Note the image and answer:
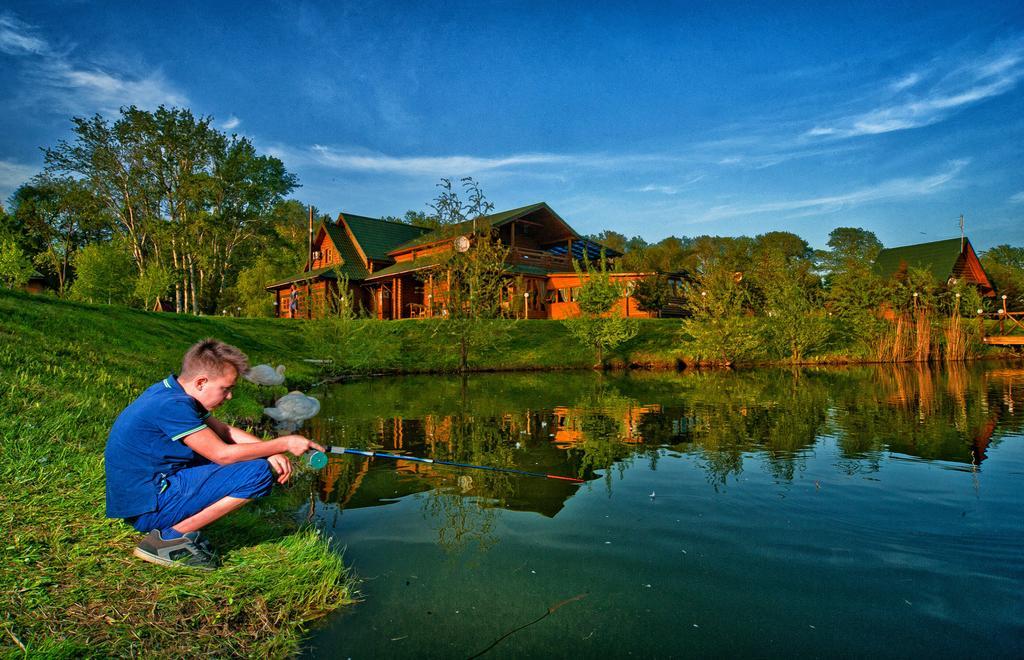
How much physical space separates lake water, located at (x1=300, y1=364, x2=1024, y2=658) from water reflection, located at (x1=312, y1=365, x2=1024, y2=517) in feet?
0.18

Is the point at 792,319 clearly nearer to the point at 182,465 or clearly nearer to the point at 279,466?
the point at 279,466

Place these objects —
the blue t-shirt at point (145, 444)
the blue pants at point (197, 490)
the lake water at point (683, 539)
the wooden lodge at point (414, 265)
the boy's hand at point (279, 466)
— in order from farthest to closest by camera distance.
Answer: the wooden lodge at point (414, 265) → the boy's hand at point (279, 466) → the blue pants at point (197, 490) → the blue t-shirt at point (145, 444) → the lake water at point (683, 539)

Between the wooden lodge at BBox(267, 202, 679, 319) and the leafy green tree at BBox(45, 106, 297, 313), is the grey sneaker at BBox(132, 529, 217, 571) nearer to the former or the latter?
the wooden lodge at BBox(267, 202, 679, 319)

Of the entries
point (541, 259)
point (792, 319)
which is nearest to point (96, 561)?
point (792, 319)

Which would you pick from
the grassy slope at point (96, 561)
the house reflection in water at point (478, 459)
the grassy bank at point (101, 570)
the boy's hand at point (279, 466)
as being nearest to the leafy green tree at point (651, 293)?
the house reflection in water at point (478, 459)

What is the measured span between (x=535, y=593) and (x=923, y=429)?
9.17 meters

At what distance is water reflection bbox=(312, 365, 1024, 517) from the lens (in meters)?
6.49

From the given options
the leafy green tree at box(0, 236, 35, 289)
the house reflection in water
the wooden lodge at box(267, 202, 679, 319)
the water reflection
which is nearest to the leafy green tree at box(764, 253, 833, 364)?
the wooden lodge at box(267, 202, 679, 319)

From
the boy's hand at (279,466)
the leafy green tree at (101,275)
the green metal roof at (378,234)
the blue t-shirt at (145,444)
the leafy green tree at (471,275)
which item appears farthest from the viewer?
the green metal roof at (378,234)

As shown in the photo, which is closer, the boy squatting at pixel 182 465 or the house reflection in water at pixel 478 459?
the boy squatting at pixel 182 465

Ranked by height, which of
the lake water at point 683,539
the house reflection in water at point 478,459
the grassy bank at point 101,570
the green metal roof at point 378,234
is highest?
the green metal roof at point 378,234

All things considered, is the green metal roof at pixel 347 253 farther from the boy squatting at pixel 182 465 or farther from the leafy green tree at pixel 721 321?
the boy squatting at pixel 182 465

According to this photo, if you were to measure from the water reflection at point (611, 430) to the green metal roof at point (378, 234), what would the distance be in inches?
852

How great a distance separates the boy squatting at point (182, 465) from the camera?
3576 millimetres
